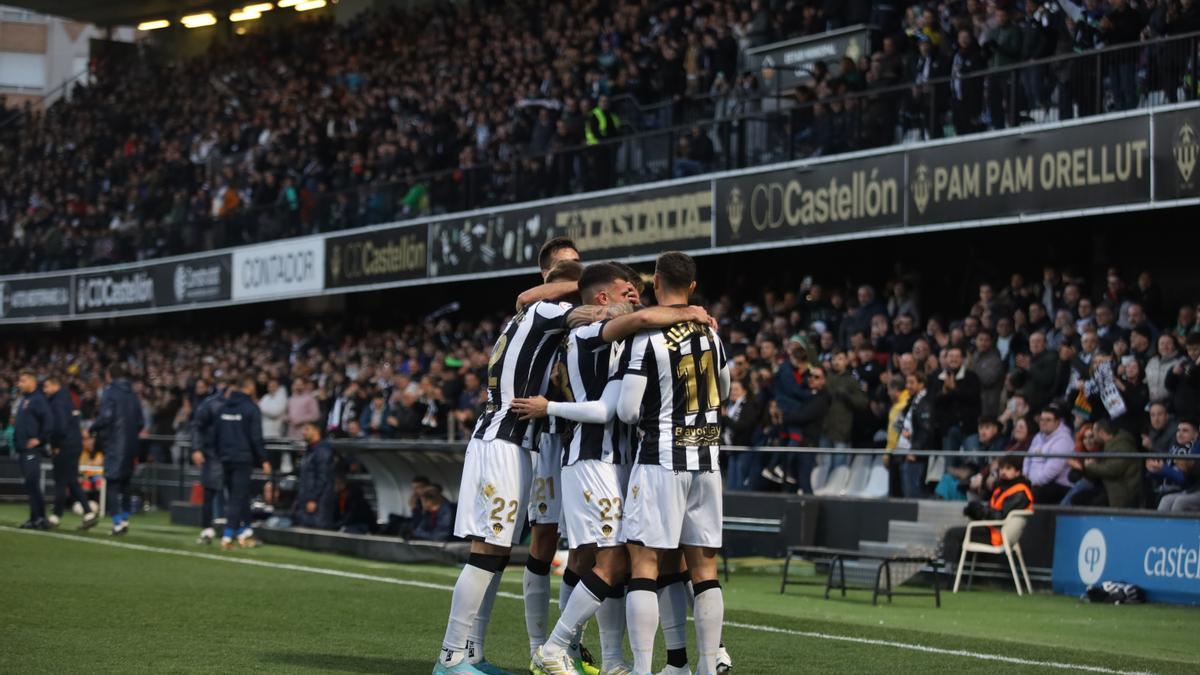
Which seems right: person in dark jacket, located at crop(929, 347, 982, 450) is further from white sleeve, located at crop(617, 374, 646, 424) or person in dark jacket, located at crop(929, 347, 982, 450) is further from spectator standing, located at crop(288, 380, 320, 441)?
spectator standing, located at crop(288, 380, 320, 441)

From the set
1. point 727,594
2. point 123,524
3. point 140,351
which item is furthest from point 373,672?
point 140,351

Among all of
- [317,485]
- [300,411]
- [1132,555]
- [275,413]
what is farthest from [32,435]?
[1132,555]

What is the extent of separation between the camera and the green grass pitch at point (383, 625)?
9.70 metres

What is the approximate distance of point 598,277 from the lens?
8523 millimetres

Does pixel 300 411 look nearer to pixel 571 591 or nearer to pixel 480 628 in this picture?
pixel 571 591

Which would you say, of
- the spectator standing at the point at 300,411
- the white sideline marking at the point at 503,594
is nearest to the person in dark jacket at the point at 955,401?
the white sideline marking at the point at 503,594

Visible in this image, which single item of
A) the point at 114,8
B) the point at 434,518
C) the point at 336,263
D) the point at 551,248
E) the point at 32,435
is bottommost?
the point at 434,518

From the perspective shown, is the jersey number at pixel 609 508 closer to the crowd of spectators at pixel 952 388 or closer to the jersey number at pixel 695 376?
the jersey number at pixel 695 376

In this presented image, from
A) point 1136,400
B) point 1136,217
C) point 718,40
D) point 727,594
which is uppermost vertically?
point 718,40

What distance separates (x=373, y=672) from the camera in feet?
29.5

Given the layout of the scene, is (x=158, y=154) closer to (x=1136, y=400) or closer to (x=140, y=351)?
(x=140, y=351)

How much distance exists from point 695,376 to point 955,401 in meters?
9.93

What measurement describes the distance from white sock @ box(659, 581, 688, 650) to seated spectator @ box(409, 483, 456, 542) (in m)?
9.55

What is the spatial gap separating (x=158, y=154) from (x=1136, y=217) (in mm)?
28070
